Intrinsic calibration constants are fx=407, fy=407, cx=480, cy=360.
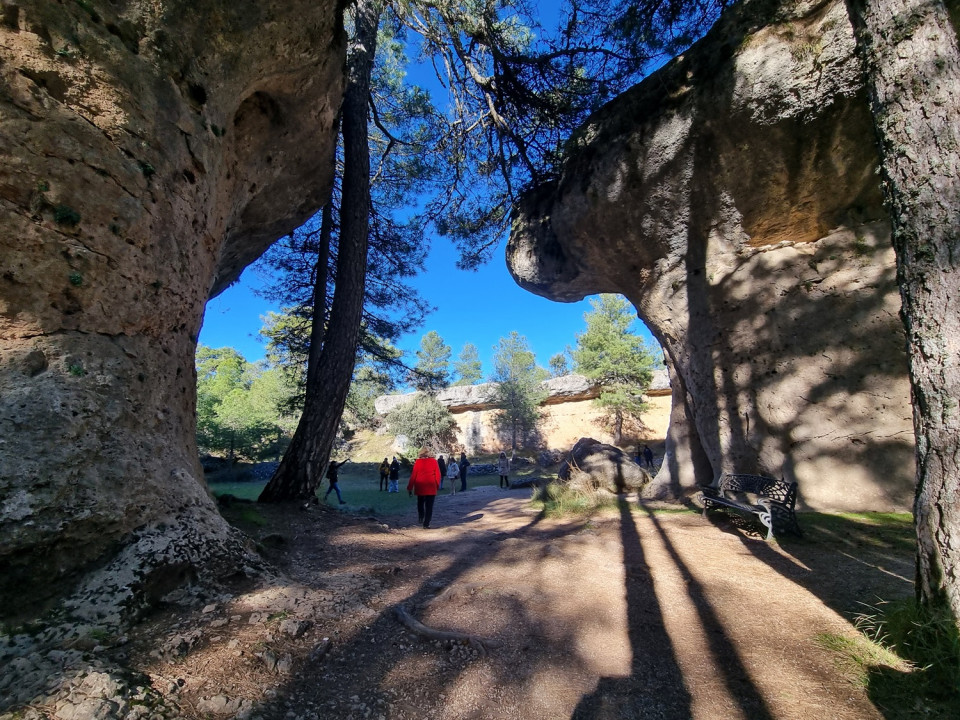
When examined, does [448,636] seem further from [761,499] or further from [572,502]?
[572,502]

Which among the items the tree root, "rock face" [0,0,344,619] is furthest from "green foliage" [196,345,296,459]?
the tree root

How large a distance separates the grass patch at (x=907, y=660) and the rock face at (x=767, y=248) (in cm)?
492

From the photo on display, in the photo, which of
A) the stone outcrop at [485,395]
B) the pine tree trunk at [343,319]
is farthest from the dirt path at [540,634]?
A: the stone outcrop at [485,395]

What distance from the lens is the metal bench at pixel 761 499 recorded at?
4.98 meters

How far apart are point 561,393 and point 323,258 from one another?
2571 cm

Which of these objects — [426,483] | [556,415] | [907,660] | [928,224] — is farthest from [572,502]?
[556,415]

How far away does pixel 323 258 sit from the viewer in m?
9.14

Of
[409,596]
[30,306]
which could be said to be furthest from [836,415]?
[30,306]

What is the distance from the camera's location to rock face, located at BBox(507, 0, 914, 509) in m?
6.41

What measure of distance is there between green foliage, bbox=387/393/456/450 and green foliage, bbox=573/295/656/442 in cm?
1149

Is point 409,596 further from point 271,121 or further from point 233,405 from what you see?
point 233,405

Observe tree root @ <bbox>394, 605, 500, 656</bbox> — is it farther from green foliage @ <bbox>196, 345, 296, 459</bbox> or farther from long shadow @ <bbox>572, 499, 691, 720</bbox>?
green foliage @ <bbox>196, 345, 296, 459</bbox>

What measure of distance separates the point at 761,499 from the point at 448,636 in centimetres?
441

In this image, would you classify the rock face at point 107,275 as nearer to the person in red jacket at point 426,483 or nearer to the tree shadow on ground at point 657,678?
the tree shadow on ground at point 657,678
